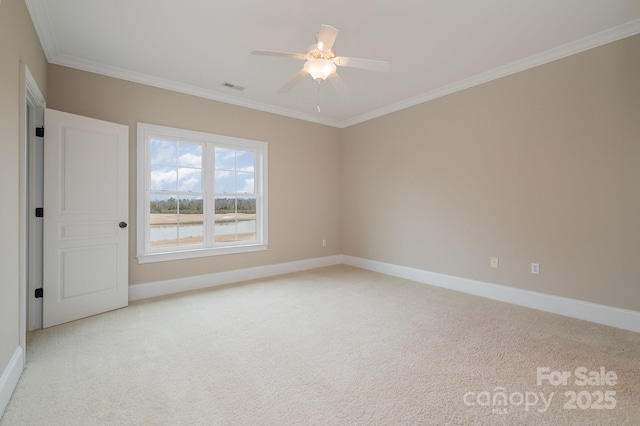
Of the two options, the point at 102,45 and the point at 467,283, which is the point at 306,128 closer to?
the point at 102,45

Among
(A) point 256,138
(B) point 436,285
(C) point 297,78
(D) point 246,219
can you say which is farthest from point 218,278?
(B) point 436,285

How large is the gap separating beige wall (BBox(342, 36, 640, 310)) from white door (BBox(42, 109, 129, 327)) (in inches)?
144

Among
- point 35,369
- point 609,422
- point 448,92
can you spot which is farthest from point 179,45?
point 609,422

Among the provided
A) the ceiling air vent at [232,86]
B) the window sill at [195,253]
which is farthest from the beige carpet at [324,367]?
the ceiling air vent at [232,86]

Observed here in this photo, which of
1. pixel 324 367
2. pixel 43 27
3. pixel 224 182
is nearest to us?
pixel 324 367

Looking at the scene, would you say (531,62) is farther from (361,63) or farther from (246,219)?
(246,219)

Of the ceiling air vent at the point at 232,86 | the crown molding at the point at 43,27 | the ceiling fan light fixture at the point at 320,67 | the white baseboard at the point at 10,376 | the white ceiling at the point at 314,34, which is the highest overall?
the ceiling air vent at the point at 232,86

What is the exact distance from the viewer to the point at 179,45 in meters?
2.90

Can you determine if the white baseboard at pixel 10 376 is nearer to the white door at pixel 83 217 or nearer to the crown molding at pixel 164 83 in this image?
the white door at pixel 83 217

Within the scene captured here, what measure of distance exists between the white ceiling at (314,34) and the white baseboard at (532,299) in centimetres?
249

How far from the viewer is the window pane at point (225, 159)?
14.0ft

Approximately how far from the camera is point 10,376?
1760 millimetres

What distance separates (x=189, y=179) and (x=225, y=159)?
0.61m

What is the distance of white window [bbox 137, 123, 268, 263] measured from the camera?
12.0 feet
